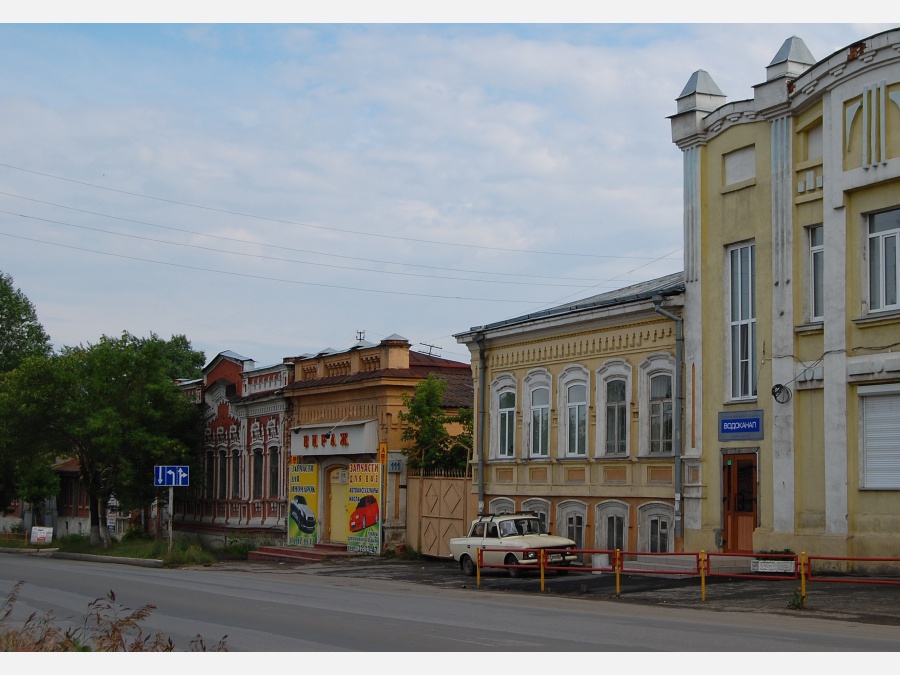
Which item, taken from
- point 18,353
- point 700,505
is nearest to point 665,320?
point 700,505

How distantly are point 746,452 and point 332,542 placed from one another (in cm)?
1846

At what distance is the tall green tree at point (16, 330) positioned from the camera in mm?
74938

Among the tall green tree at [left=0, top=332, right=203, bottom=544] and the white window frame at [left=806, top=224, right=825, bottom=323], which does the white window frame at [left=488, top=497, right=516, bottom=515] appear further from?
the tall green tree at [left=0, top=332, right=203, bottom=544]

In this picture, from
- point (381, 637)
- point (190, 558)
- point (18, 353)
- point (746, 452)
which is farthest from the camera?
point (18, 353)

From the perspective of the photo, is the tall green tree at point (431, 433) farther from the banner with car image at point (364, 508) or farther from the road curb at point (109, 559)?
the road curb at point (109, 559)

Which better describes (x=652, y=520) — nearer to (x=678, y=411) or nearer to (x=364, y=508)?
(x=678, y=411)

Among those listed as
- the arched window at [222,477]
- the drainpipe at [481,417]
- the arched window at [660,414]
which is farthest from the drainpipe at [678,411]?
the arched window at [222,477]

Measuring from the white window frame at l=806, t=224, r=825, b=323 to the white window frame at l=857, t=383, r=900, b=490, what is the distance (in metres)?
2.00

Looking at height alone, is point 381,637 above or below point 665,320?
below

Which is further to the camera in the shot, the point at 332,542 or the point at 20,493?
the point at 20,493

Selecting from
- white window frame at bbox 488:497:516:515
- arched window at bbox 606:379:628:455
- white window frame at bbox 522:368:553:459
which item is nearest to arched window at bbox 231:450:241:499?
white window frame at bbox 488:497:516:515

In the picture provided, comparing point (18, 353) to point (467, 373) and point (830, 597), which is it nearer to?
point (467, 373)

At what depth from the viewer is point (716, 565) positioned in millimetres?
23578

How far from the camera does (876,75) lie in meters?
21.8
